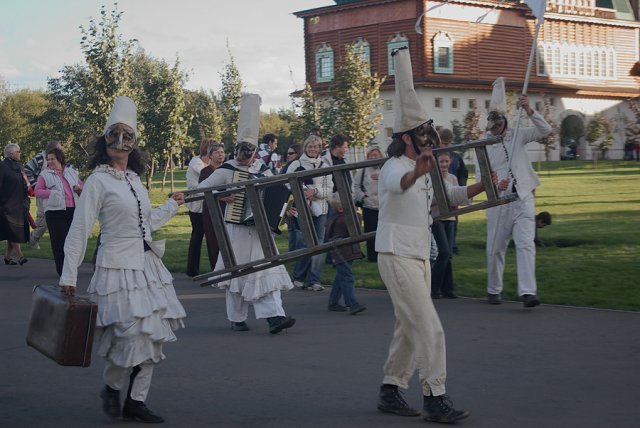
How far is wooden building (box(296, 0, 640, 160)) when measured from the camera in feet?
229

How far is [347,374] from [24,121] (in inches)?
3405

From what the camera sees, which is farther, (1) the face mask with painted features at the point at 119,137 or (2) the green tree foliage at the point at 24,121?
(2) the green tree foliage at the point at 24,121

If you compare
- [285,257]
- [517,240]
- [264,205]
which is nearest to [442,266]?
[517,240]

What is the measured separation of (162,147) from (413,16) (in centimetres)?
2886

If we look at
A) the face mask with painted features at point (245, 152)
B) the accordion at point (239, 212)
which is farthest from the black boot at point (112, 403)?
the face mask with painted features at point (245, 152)

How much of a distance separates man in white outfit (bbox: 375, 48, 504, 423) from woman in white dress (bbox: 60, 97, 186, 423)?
4.87 ft

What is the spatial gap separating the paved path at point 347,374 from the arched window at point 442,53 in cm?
5947

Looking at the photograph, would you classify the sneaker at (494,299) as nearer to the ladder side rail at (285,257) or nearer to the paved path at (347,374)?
the paved path at (347,374)

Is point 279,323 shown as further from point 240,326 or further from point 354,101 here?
point 354,101

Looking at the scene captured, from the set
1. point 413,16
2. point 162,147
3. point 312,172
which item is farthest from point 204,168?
point 413,16

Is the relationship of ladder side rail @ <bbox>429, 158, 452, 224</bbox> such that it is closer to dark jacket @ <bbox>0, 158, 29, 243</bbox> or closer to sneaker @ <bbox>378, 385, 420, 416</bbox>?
sneaker @ <bbox>378, 385, 420, 416</bbox>

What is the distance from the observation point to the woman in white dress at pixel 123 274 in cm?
676

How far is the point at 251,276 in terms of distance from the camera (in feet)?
34.9

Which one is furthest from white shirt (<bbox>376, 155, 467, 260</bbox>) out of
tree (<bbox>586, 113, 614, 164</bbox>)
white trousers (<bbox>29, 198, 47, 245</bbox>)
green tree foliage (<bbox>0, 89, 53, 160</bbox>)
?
tree (<bbox>586, 113, 614, 164</bbox>)
